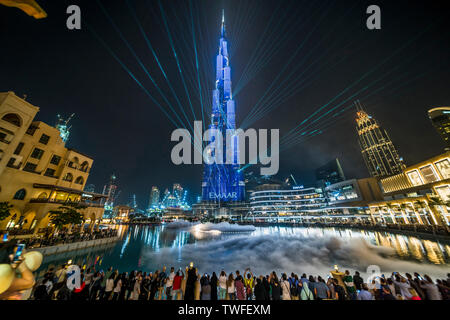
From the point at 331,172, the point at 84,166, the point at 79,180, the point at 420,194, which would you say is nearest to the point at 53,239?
the point at 79,180

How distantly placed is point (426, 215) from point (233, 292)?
168 ft

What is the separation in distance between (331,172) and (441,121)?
13933cm

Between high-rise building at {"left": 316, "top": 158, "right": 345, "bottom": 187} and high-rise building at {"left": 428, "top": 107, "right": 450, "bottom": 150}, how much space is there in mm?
122167

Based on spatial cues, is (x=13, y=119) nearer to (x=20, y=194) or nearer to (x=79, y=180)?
(x=20, y=194)

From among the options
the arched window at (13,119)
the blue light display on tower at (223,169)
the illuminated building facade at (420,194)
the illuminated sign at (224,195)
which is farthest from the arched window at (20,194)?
the illuminated sign at (224,195)

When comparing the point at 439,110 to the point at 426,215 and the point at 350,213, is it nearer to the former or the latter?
the point at 426,215

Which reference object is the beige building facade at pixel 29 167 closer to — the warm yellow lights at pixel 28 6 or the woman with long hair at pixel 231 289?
the warm yellow lights at pixel 28 6

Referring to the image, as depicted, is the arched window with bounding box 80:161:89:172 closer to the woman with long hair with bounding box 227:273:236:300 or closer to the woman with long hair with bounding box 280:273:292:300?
the woman with long hair with bounding box 227:273:236:300

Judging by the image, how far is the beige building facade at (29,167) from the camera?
20.4m

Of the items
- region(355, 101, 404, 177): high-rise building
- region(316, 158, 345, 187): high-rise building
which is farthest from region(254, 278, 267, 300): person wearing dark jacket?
region(316, 158, 345, 187): high-rise building

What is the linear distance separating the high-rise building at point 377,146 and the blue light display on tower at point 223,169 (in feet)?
341

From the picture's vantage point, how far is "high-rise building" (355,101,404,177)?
119875mm

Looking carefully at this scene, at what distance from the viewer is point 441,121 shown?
39781 millimetres
